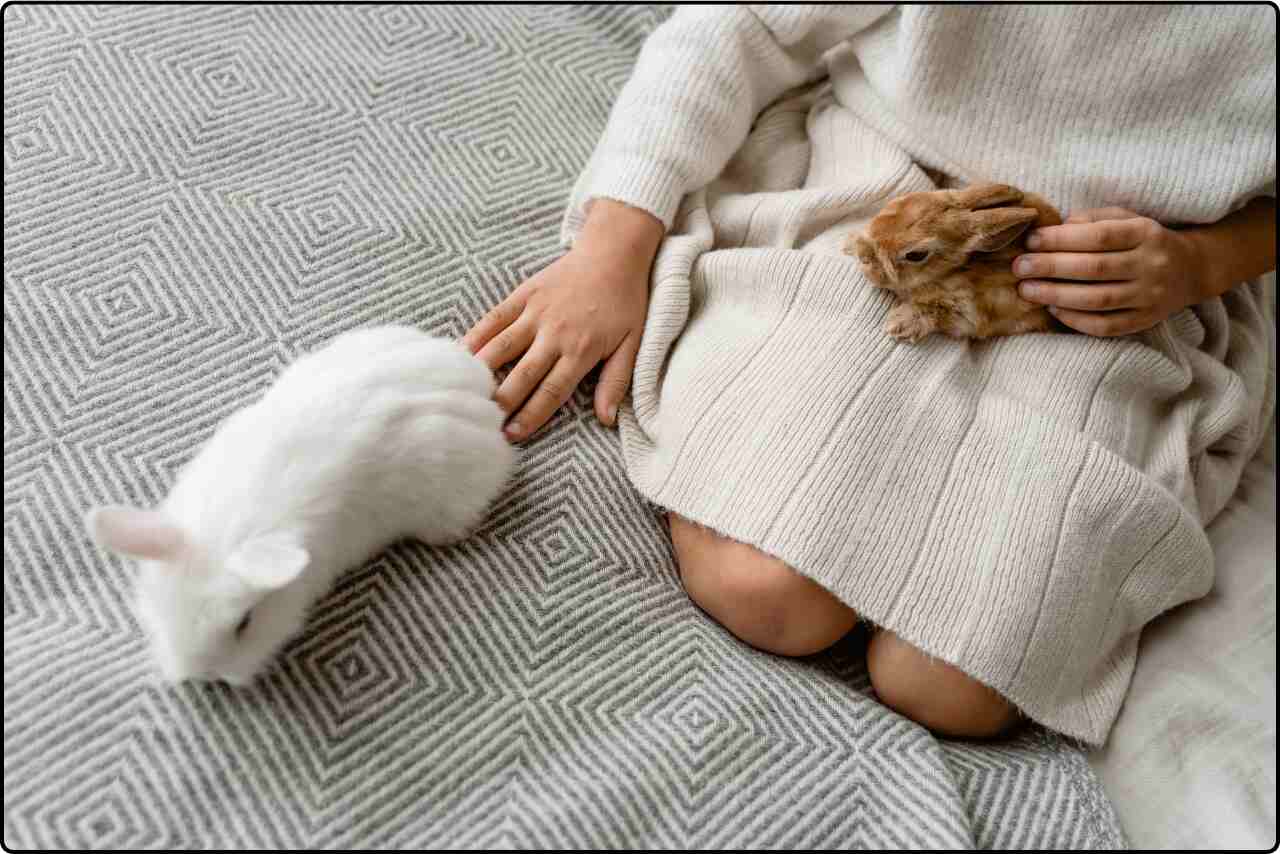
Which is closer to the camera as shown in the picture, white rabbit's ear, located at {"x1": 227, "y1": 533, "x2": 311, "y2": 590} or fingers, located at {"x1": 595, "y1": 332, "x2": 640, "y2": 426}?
white rabbit's ear, located at {"x1": 227, "y1": 533, "x2": 311, "y2": 590}

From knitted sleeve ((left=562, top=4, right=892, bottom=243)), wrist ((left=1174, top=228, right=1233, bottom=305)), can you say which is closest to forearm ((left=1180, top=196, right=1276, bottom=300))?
wrist ((left=1174, top=228, right=1233, bottom=305))

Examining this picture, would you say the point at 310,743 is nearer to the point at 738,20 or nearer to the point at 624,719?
the point at 624,719

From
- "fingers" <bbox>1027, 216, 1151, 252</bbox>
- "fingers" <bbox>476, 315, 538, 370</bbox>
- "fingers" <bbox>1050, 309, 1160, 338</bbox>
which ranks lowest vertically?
"fingers" <bbox>476, 315, 538, 370</bbox>

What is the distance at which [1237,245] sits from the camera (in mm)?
966

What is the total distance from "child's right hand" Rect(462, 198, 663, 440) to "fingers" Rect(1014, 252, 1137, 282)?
337 millimetres

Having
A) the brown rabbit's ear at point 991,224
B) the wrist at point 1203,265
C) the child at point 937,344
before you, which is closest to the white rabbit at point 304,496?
the child at point 937,344

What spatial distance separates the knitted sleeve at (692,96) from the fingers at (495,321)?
4.5 inches

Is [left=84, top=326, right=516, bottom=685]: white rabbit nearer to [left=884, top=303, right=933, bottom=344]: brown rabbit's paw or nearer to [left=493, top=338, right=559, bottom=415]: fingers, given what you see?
[left=493, top=338, right=559, bottom=415]: fingers

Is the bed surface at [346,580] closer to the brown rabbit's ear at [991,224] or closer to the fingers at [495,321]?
the fingers at [495,321]

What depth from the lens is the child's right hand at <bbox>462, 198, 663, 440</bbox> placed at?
88 centimetres

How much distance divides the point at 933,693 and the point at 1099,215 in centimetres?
45

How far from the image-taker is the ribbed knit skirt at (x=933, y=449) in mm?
788

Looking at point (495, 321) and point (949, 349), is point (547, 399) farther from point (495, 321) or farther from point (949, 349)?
point (949, 349)

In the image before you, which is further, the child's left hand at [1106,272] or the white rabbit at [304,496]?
the child's left hand at [1106,272]
